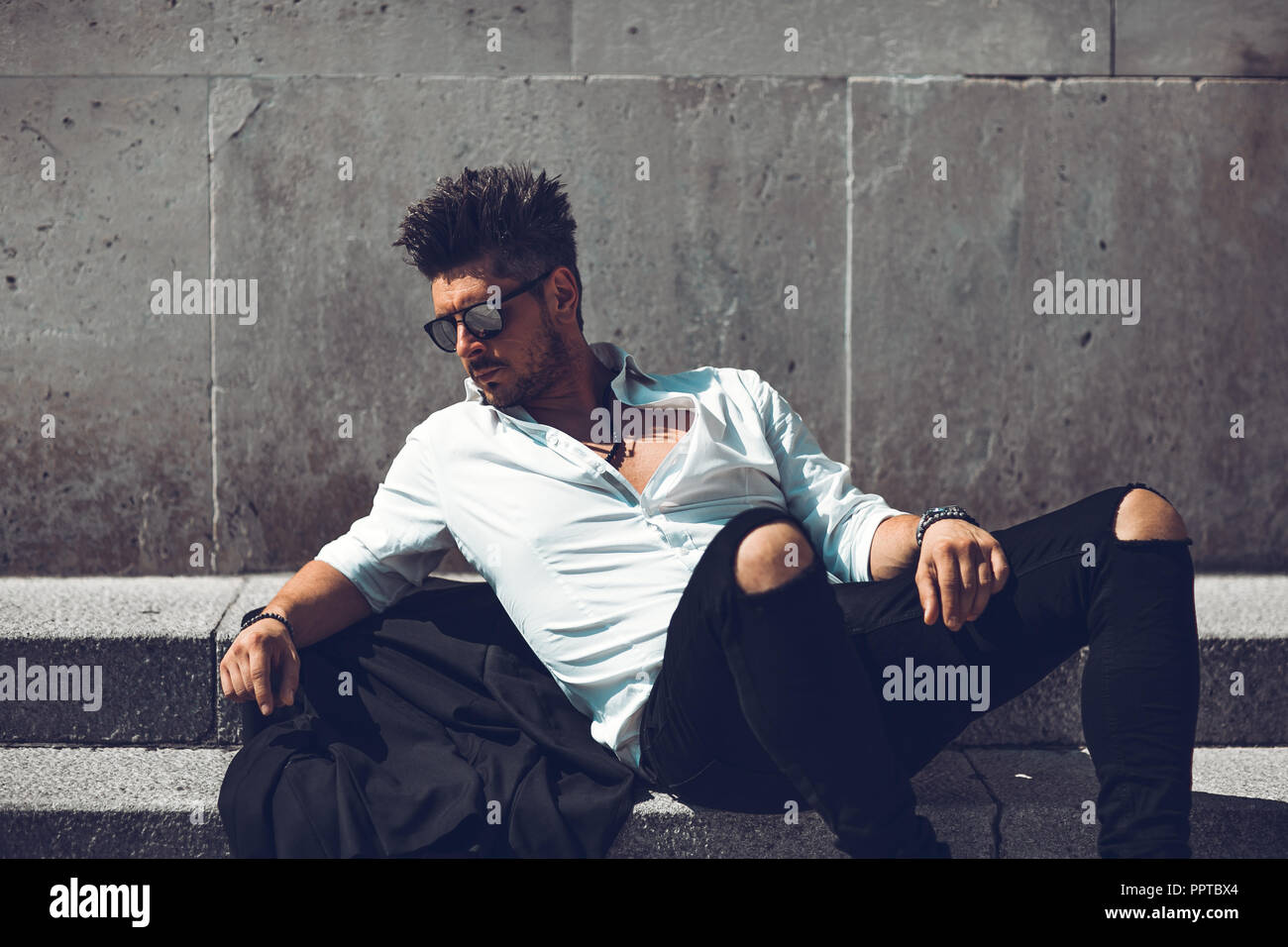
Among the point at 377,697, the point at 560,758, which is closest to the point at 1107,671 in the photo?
the point at 560,758

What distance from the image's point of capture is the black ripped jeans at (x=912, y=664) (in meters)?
2.25

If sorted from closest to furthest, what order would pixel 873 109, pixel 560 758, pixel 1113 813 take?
pixel 1113 813 → pixel 560 758 → pixel 873 109

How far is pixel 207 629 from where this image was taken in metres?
3.32

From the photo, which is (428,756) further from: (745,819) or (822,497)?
(822,497)

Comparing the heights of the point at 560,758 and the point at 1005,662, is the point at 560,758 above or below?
below

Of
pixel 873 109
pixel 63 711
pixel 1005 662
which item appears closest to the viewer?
pixel 1005 662

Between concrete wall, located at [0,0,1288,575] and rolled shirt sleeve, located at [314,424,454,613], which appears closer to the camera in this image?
rolled shirt sleeve, located at [314,424,454,613]

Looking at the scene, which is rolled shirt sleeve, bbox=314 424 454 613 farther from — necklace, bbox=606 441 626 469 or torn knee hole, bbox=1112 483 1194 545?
torn knee hole, bbox=1112 483 1194 545

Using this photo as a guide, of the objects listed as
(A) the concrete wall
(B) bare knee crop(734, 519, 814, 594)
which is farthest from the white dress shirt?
(A) the concrete wall

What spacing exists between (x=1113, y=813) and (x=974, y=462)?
206cm

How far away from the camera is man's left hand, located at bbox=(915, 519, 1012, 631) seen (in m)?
2.39

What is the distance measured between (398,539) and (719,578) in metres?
0.94

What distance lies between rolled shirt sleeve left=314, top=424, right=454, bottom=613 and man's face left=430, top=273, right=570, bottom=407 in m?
0.23

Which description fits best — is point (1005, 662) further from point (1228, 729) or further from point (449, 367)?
point (449, 367)
